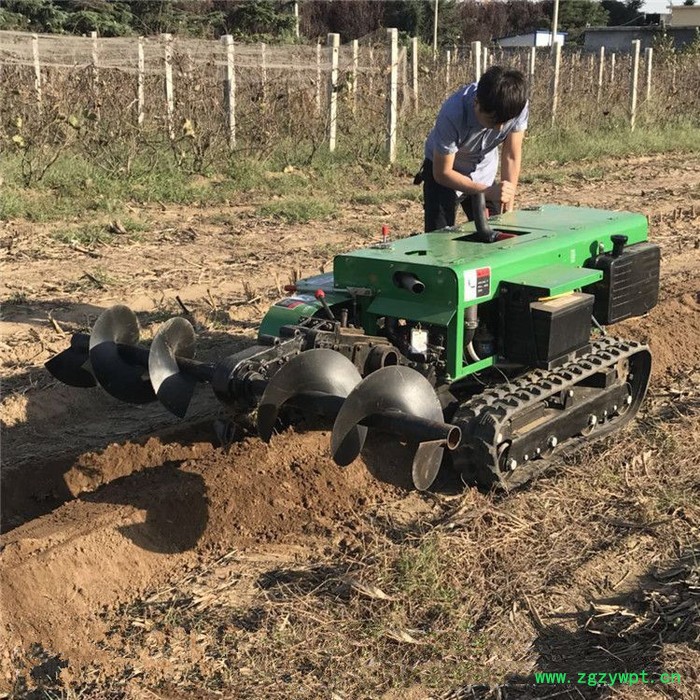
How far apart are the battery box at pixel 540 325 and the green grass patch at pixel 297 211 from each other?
6558 millimetres

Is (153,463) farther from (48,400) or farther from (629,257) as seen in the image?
(629,257)

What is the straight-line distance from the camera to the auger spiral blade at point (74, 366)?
4910 mm

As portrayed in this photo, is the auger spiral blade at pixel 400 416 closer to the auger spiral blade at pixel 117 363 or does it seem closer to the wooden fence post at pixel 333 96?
the auger spiral blade at pixel 117 363

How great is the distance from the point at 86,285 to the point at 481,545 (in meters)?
5.06

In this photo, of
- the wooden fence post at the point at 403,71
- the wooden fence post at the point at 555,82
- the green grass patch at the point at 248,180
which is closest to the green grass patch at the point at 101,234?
the green grass patch at the point at 248,180

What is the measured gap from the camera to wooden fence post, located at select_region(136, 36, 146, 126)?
13125mm

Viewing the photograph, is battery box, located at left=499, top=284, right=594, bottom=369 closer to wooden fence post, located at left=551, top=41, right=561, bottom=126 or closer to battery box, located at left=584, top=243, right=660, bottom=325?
battery box, located at left=584, top=243, right=660, bottom=325

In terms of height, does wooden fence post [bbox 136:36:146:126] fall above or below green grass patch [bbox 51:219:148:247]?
above

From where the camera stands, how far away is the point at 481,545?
4121 mm

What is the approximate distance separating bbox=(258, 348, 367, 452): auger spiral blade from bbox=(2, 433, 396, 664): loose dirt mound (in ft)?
2.21

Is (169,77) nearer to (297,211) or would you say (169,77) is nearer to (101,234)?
(297,211)

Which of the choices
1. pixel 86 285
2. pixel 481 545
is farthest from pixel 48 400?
pixel 481 545

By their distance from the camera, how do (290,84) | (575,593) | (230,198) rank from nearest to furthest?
(575,593) → (230,198) → (290,84)

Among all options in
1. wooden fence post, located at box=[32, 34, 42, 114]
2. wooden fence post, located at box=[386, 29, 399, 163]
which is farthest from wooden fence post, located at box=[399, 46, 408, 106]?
wooden fence post, located at box=[32, 34, 42, 114]
